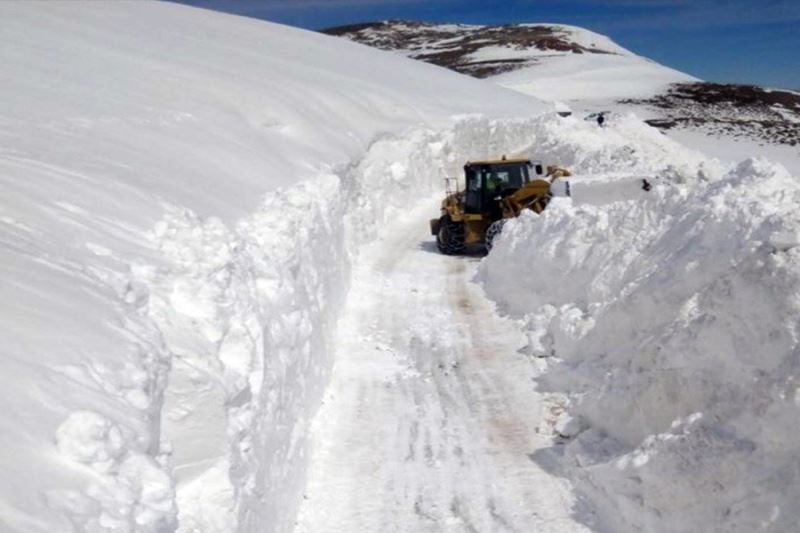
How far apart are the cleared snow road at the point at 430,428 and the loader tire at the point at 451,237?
9.86 feet

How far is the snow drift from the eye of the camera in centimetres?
351

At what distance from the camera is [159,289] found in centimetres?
573

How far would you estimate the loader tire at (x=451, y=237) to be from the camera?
16.1 metres

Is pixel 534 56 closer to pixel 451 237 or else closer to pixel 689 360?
pixel 451 237

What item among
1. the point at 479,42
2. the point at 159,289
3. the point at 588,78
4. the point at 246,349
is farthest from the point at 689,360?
the point at 479,42

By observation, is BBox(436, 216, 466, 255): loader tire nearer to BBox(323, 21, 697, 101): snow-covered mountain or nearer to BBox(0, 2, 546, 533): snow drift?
BBox(0, 2, 546, 533): snow drift

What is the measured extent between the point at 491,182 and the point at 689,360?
32.6ft

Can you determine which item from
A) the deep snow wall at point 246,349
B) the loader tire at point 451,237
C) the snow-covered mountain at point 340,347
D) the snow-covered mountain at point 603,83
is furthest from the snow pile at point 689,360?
the snow-covered mountain at point 603,83

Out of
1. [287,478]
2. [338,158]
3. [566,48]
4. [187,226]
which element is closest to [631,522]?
[287,478]

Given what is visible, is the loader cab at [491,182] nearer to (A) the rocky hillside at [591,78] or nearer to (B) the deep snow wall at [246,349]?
(B) the deep snow wall at [246,349]

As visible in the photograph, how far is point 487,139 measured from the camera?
29.5 meters

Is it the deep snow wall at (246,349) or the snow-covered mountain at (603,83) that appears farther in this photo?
the snow-covered mountain at (603,83)

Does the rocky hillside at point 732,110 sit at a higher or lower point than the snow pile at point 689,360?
higher

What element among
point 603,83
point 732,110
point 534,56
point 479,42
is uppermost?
point 479,42
